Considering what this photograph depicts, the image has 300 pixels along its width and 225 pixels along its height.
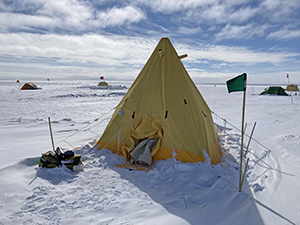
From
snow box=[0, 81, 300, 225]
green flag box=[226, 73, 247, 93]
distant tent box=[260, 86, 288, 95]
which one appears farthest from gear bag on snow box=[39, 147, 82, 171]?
distant tent box=[260, 86, 288, 95]

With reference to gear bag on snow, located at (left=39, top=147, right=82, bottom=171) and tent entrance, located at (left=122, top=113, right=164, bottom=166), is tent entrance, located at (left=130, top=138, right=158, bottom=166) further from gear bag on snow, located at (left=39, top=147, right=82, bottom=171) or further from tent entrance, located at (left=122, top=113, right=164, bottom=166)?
gear bag on snow, located at (left=39, top=147, right=82, bottom=171)

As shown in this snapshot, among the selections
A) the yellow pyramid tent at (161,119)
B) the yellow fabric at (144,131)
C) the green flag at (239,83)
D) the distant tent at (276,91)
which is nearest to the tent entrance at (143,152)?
the yellow pyramid tent at (161,119)

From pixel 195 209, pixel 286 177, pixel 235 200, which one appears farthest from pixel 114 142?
pixel 286 177

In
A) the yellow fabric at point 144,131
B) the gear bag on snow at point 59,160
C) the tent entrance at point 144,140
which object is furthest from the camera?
the yellow fabric at point 144,131

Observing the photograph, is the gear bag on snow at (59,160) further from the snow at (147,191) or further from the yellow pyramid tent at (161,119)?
the yellow pyramid tent at (161,119)

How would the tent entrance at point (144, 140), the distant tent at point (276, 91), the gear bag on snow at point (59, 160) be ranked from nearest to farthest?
the gear bag on snow at point (59, 160) < the tent entrance at point (144, 140) < the distant tent at point (276, 91)

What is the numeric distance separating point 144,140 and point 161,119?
2.65 feet

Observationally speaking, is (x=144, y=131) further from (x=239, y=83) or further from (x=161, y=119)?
(x=239, y=83)

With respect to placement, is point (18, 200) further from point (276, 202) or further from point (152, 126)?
point (276, 202)

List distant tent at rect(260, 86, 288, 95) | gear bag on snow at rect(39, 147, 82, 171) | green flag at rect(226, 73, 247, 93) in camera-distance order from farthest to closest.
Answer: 1. distant tent at rect(260, 86, 288, 95)
2. gear bag on snow at rect(39, 147, 82, 171)
3. green flag at rect(226, 73, 247, 93)

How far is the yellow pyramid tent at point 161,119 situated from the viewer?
5.41 metres

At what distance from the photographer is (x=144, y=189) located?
13.8 feet

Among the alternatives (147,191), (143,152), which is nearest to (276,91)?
(143,152)

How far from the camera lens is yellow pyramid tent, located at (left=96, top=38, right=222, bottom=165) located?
541 cm
